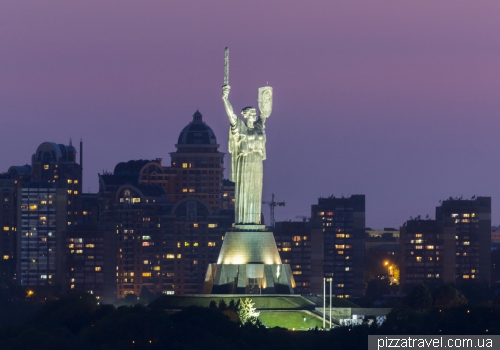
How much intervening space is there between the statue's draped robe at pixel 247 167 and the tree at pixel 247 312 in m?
6.11

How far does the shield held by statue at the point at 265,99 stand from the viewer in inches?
4158

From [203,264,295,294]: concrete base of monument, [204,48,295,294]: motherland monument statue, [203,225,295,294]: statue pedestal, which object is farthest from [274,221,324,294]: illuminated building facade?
[203,264,295,294]: concrete base of monument

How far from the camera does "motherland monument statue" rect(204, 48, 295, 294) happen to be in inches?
4082

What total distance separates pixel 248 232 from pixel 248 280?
2715 mm

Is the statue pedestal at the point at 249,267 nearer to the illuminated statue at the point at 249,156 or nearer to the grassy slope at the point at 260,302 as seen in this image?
the grassy slope at the point at 260,302

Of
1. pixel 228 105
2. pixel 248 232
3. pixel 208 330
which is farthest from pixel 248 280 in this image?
pixel 208 330

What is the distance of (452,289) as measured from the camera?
114 metres

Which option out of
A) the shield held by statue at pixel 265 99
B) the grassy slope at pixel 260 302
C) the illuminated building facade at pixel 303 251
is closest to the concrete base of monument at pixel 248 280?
the grassy slope at pixel 260 302

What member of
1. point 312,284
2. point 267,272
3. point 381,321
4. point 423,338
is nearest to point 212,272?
point 267,272

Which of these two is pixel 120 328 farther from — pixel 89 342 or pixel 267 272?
pixel 267 272

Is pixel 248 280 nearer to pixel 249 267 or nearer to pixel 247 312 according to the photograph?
pixel 249 267

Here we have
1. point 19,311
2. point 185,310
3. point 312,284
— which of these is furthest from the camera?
point 312,284

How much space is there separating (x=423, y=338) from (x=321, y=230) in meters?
110

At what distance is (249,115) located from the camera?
105562 millimetres
